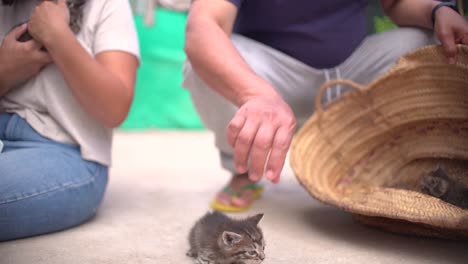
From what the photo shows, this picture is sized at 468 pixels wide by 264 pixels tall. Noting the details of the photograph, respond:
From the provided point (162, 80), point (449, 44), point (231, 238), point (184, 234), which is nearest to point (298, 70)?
point (449, 44)

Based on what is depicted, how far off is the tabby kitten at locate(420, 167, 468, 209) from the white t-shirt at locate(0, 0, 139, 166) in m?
0.81

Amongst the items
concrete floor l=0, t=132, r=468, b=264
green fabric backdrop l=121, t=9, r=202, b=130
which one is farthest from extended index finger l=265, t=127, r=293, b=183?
green fabric backdrop l=121, t=9, r=202, b=130

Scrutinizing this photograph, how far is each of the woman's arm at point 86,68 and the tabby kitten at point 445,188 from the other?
0.77m

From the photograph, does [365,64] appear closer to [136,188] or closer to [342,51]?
[342,51]

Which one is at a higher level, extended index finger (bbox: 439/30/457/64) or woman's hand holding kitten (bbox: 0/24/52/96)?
extended index finger (bbox: 439/30/457/64)

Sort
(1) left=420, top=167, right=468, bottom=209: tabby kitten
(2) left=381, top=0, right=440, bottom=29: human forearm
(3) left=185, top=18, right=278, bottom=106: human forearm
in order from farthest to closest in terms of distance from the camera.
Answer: (2) left=381, top=0, right=440, bottom=29: human forearm
(1) left=420, top=167, right=468, bottom=209: tabby kitten
(3) left=185, top=18, right=278, bottom=106: human forearm

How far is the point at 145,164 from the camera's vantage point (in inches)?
87.6

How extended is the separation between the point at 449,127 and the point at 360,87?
0.85 ft

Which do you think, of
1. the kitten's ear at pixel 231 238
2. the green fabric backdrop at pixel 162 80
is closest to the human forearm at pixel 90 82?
the kitten's ear at pixel 231 238

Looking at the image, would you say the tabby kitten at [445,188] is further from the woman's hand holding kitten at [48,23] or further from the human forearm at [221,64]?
the woman's hand holding kitten at [48,23]

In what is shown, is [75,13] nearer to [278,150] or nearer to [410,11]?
[278,150]

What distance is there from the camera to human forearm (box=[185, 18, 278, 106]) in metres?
1.08

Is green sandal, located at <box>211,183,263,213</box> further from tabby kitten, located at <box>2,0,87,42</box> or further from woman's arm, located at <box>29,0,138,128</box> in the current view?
tabby kitten, located at <box>2,0,87,42</box>

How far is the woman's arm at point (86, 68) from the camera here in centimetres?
125
